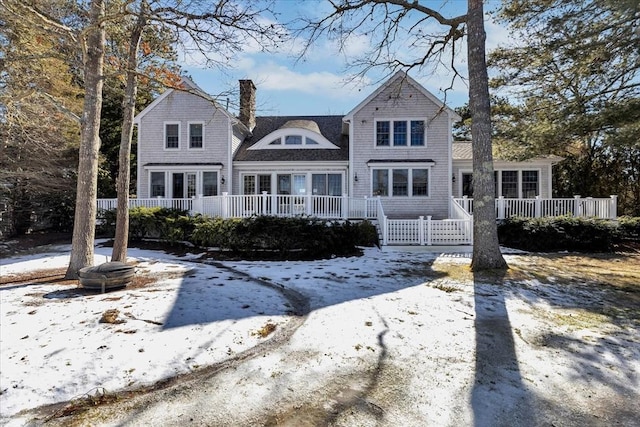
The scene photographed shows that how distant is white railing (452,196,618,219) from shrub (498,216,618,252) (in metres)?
2.00

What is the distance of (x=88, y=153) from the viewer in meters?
7.36

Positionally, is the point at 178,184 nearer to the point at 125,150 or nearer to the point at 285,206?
the point at 285,206

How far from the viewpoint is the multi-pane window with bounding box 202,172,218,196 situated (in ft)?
55.7

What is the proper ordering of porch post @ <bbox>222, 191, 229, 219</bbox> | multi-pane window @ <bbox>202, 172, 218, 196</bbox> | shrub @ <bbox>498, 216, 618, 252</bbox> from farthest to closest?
1. multi-pane window @ <bbox>202, 172, 218, 196</bbox>
2. porch post @ <bbox>222, 191, 229, 219</bbox>
3. shrub @ <bbox>498, 216, 618, 252</bbox>

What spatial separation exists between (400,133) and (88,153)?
12603 mm

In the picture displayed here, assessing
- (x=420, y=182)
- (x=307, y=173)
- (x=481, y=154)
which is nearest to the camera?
(x=481, y=154)

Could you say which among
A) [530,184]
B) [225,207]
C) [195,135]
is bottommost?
[225,207]

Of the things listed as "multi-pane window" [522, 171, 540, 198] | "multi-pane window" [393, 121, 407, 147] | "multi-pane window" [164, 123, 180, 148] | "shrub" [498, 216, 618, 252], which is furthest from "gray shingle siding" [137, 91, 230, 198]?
"multi-pane window" [522, 171, 540, 198]

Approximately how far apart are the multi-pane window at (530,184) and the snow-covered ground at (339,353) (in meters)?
11.8

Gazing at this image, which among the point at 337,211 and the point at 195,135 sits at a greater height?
the point at 195,135

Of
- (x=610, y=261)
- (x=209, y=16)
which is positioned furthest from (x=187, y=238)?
(x=610, y=261)

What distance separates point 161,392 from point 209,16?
775 centimetres

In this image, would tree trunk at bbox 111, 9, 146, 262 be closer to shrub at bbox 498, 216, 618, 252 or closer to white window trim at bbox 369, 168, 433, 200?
white window trim at bbox 369, 168, 433, 200

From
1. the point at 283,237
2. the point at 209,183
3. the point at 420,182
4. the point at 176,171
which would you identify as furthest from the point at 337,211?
the point at 176,171
